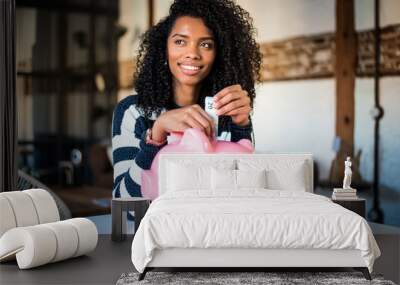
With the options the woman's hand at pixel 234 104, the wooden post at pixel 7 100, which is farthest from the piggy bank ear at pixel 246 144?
the wooden post at pixel 7 100

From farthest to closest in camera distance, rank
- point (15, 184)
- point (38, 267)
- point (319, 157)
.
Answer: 1. point (319, 157)
2. point (15, 184)
3. point (38, 267)

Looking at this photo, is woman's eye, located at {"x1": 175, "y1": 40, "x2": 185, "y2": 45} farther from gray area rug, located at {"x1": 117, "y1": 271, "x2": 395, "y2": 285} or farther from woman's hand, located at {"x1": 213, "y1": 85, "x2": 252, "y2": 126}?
gray area rug, located at {"x1": 117, "y1": 271, "x2": 395, "y2": 285}

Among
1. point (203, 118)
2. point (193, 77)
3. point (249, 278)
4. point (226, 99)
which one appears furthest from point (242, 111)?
point (249, 278)

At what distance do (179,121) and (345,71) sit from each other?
1.63m

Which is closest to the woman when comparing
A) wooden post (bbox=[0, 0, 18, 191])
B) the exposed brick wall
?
the exposed brick wall

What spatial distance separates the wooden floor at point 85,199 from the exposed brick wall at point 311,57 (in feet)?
6.27

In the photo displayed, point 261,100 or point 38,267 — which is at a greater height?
point 261,100

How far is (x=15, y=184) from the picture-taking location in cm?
587

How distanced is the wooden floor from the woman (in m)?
0.65

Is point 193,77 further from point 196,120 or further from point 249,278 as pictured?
point 249,278

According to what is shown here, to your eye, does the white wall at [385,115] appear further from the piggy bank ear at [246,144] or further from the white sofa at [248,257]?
the white sofa at [248,257]

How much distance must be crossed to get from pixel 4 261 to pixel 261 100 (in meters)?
2.69

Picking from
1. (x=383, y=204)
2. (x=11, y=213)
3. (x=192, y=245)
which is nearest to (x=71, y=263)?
(x=11, y=213)

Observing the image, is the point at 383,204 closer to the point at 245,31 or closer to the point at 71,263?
the point at 245,31
